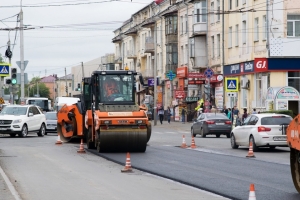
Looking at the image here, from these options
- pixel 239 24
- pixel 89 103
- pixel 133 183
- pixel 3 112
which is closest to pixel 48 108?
pixel 239 24

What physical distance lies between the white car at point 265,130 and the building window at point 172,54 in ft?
159

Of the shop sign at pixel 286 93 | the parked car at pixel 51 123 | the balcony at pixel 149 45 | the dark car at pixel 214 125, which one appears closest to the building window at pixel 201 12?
the balcony at pixel 149 45

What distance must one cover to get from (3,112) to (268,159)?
21928mm

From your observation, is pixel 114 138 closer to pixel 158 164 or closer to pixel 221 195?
pixel 158 164

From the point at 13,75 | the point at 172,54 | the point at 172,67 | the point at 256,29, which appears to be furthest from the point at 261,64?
the point at 172,67

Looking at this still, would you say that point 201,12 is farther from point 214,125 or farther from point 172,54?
point 214,125

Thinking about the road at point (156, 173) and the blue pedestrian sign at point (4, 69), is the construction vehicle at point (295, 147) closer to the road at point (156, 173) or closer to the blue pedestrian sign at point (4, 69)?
the road at point (156, 173)

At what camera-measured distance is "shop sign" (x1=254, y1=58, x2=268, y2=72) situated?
52.7 m

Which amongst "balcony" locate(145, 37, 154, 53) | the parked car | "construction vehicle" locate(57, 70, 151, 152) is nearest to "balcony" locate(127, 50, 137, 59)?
"balcony" locate(145, 37, 154, 53)

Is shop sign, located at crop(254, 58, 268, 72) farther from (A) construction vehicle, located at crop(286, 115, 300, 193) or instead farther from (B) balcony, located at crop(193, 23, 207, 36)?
(A) construction vehicle, located at crop(286, 115, 300, 193)

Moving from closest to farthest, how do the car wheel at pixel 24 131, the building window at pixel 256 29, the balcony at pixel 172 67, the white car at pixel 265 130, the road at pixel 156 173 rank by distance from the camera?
the road at pixel 156 173
the white car at pixel 265 130
the car wheel at pixel 24 131
the building window at pixel 256 29
the balcony at pixel 172 67

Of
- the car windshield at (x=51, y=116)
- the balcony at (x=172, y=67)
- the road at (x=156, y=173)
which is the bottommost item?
the road at (x=156, y=173)

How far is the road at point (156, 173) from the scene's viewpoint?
16.0 metres

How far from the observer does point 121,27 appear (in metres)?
111
